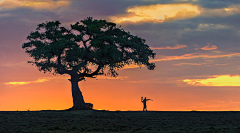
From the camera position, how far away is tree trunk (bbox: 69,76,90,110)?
45.8 meters

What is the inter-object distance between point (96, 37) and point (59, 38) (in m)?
5.63

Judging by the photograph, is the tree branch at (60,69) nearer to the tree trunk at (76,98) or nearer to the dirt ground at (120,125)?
the tree trunk at (76,98)

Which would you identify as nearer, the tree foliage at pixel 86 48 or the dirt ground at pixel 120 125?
the dirt ground at pixel 120 125

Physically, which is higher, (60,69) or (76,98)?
(60,69)

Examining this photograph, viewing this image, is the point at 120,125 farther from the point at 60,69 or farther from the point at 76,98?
the point at 60,69

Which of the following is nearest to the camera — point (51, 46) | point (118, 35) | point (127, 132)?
point (127, 132)

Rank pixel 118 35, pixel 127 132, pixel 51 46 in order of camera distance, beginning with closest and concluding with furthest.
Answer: pixel 127 132 < pixel 51 46 < pixel 118 35

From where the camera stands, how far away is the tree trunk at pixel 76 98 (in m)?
45.8

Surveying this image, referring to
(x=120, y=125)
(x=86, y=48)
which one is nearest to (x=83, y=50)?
(x=86, y=48)

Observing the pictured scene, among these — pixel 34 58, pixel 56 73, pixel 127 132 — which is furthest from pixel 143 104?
pixel 127 132

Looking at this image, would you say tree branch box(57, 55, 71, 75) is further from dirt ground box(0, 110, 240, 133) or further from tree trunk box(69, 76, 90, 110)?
dirt ground box(0, 110, 240, 133)

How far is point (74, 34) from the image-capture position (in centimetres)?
4362

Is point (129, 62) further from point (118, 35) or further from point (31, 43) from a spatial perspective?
point (31, 43)

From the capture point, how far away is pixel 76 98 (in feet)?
151
